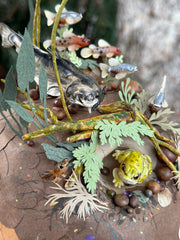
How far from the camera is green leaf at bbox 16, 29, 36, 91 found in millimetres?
734

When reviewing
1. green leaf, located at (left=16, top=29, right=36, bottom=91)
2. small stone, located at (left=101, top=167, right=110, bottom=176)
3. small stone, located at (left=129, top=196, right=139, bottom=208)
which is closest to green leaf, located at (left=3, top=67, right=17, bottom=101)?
green leaf, located at (left=16, top=29, right=36, bottom=91)

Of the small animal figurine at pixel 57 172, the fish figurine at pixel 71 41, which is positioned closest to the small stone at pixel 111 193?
the small animal figurine at pixel 57 172

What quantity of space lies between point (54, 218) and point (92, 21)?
1.27 meters

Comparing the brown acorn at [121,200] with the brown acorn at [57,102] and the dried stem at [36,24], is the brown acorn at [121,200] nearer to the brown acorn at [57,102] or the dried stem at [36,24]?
the brown acorn at [57,102]

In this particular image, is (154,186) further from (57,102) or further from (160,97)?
(57,102)

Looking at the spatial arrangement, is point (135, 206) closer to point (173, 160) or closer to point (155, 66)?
point (173, 160)

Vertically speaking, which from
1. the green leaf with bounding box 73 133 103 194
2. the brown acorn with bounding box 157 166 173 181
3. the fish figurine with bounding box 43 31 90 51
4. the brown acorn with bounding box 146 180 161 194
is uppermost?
the fish figurine with bounding box 43 31 90 51

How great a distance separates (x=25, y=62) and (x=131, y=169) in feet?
1.85

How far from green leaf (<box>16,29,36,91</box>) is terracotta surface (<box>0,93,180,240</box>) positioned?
0.32 meters

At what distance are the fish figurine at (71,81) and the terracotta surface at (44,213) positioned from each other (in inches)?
8.0

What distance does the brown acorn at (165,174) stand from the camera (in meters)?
1.03

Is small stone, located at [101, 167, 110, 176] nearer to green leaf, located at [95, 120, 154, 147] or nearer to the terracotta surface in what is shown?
the terracotta surface

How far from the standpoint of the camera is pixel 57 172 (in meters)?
0.89

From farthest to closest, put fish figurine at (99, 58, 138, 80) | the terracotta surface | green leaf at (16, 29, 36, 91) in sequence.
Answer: fish figurine at (99, 58, 138, 80), the terracotta surface, green leaf at (16, 29, 36, 91)
